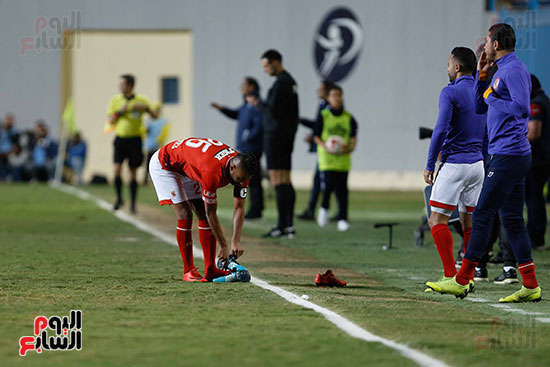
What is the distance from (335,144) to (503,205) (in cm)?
705

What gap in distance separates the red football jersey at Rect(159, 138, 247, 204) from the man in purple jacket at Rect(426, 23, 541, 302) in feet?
6.22

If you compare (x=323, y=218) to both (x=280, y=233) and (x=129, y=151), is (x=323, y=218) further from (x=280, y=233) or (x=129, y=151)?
(x=129, y=151)

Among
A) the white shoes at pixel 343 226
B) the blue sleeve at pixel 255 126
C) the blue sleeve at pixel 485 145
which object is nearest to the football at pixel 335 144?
the white shoes at pixel 343 226

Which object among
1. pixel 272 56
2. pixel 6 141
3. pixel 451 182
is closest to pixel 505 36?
pixel 451 182

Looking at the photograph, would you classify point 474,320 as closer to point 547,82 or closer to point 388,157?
point 547,82

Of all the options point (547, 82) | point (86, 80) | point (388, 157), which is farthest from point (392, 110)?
point (547, 82)

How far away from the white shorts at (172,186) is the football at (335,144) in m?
6.32

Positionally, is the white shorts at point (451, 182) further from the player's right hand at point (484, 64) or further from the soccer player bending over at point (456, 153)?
the player's right hand at point (484, 64)

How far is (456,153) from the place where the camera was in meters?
7.73

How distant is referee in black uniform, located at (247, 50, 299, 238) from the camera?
1230 centimetres

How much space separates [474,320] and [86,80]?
28.7 m

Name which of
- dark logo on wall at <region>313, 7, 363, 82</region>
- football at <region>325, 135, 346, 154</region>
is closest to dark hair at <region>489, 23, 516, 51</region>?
football at <region>325, 135, 346, 154</region>

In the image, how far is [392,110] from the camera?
29906 mm

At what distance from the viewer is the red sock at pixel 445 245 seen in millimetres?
7758
